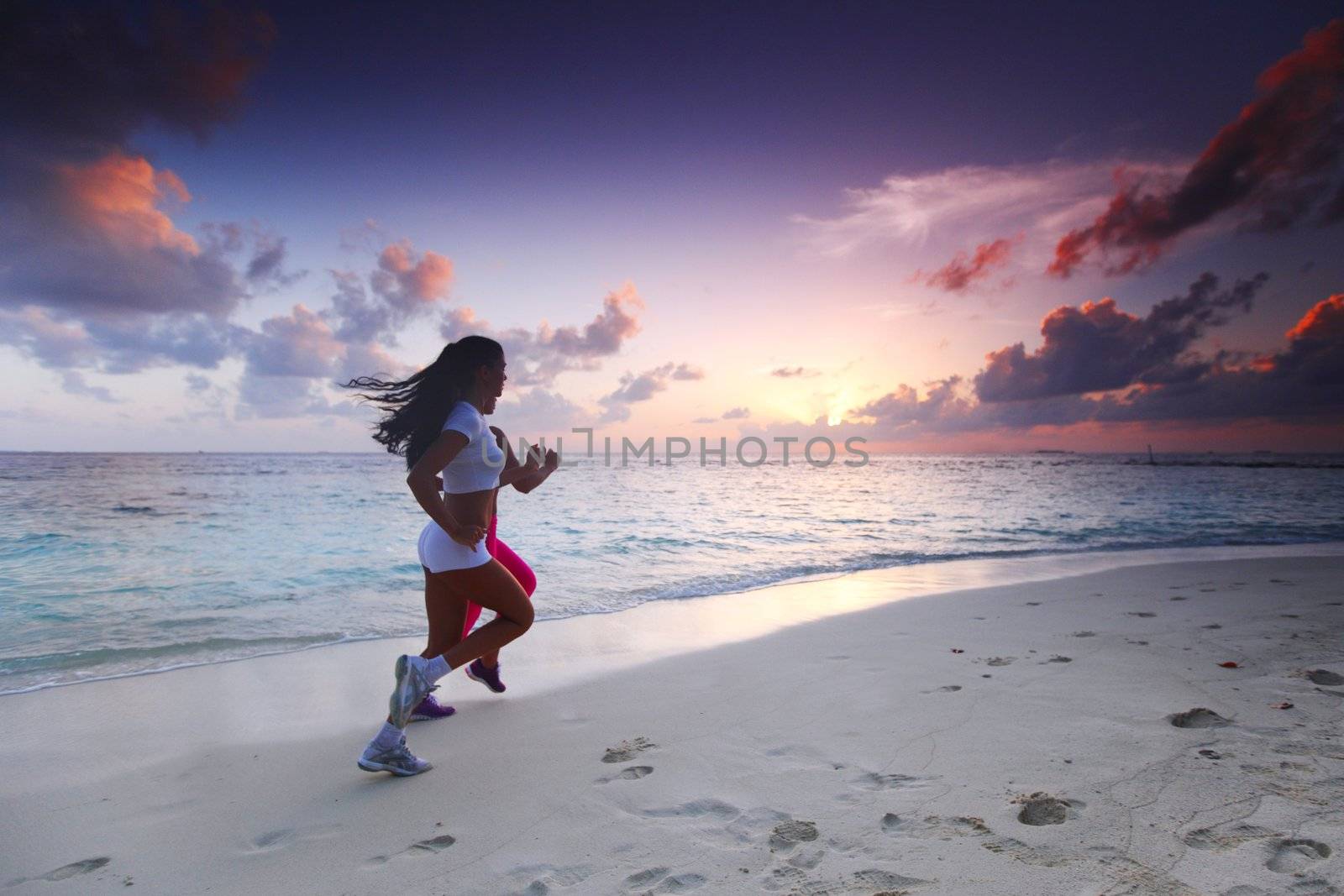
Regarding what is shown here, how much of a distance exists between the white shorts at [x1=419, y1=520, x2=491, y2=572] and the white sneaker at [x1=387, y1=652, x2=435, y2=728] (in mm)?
502

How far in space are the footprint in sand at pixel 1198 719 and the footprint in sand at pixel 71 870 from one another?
5.01 m

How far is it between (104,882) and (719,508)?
1818 centimetres

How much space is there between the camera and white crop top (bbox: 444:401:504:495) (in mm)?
3514

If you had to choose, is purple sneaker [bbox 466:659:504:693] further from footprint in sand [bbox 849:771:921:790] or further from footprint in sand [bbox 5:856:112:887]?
footprint in sand [bbox 849:771:921:790]

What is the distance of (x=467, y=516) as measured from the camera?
144 inches

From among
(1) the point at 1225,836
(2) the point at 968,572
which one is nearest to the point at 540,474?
(1) the point at 1225,836

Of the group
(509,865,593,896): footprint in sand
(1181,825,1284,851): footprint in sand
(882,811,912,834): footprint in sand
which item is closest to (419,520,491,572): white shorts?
(509,865,593,896): footprint in sand

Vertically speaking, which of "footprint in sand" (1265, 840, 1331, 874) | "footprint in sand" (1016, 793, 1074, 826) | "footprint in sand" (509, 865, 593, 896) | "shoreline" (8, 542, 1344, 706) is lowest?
"shoreline" (8, 542, 1344, 706)

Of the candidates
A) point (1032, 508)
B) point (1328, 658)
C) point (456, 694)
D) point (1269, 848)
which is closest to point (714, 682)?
point (456, 694)

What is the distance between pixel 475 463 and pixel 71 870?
2.33m

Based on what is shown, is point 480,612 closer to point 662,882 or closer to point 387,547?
point 662,882

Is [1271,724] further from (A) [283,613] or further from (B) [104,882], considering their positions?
(A) [283,613]

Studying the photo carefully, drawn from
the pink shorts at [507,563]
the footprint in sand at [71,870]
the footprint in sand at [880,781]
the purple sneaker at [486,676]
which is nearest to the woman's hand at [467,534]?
the pink shorts at [507,563]

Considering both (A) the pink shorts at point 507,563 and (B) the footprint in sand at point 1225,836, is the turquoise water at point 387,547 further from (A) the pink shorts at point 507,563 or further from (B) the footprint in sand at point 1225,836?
(B) the footprint in sand at point 1225,836
